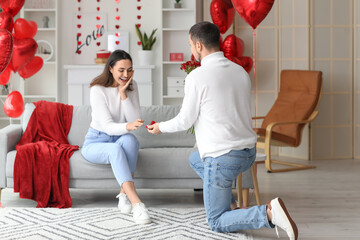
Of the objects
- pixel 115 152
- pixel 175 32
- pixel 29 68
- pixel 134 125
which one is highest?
pixel 175 32

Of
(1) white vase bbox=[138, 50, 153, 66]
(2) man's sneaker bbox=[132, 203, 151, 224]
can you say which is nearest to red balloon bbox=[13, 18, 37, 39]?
(2) man's sneaker bbox=[132, 203, 151, 224]

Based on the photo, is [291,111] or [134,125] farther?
[291,111]

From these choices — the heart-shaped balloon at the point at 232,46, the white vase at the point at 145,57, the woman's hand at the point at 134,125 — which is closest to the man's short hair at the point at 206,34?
the woman's hand at the point at 134,125

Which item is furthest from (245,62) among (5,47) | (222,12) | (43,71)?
(5,47)

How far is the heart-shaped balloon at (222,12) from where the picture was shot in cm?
637

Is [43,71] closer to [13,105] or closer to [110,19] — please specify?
[110,19]

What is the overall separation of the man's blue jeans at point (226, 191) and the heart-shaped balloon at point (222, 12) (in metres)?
3.22

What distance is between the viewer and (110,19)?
24.5 feet

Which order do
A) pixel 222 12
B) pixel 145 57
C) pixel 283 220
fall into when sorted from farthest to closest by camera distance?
pixel 145 57 → pixel 222 12 → pixel 283 220

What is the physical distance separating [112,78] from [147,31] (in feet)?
10.8

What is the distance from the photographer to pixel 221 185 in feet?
10.9

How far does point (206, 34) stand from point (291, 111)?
10.7 feet

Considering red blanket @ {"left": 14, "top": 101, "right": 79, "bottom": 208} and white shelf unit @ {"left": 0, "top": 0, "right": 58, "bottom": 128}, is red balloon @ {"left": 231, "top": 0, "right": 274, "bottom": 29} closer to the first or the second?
red blanket @ {"left": 14, "top": 101, "right": 79, "bottom": 208}

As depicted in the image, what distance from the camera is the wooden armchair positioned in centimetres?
602
